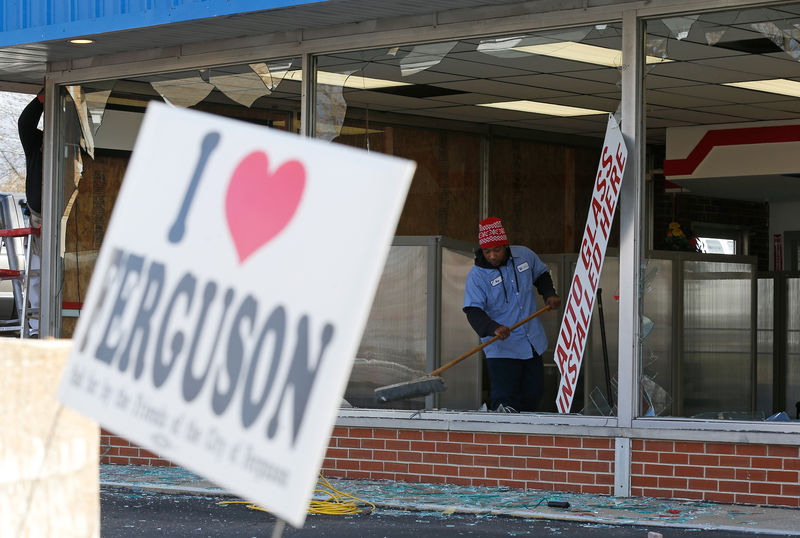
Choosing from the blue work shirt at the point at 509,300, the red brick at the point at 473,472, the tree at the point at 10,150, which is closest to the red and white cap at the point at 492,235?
the blue work shirt at the point at 509,300

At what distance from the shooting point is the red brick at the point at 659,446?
737 centimetres

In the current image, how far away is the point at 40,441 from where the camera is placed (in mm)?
3629

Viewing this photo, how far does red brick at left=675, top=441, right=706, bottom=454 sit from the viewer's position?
23.8ft

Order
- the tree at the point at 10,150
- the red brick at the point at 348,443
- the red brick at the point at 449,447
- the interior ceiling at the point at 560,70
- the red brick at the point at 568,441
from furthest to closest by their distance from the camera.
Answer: the tree at the point at 10,150
the red brick at the point at 348,443
the red brick at the point at 449,447
the interior ceiling at the point at 560,70
the red brick at the point at 568,441

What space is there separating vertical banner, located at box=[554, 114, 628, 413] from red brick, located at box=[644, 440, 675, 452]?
0.64m

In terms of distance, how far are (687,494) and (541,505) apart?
2.90ft

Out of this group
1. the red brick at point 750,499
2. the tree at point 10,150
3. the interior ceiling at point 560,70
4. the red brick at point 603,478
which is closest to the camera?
the red brick at point 750,499

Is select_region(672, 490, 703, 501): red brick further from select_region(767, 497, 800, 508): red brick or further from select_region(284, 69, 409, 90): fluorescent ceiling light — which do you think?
select_region(284, 69, 409, 90): fluorescent ceiling light

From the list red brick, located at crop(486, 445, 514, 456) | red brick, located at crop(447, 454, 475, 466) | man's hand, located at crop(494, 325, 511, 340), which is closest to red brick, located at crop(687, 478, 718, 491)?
red brick, located at crop(486, 445, 514, 456)

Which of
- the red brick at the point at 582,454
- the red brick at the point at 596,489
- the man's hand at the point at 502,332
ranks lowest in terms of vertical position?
the red brick at the point at 596,489

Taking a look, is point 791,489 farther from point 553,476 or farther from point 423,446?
point 423,446

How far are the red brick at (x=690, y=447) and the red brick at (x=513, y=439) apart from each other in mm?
1013

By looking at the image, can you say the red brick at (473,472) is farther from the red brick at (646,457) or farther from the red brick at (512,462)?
the red brick at (646,457)

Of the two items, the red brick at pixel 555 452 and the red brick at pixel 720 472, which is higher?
the red brick at pixel 555 452
